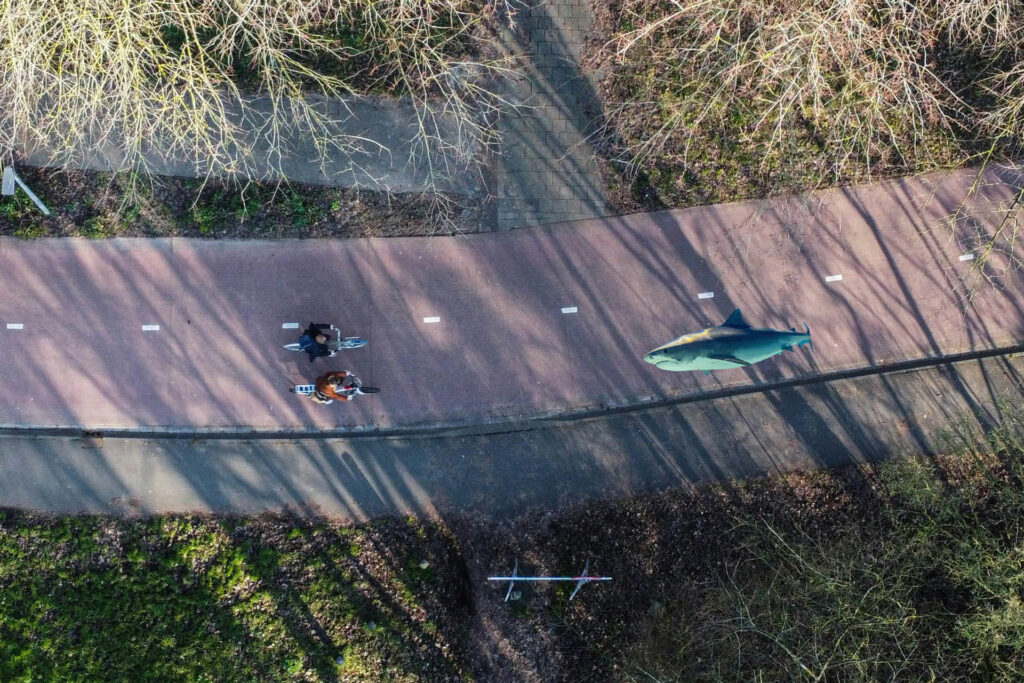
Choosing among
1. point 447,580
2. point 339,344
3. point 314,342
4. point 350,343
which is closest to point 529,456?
point 447,580

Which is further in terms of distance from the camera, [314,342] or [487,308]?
[487,308]

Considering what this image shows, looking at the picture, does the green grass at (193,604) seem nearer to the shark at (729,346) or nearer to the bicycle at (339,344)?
the bicycle at (339,344)

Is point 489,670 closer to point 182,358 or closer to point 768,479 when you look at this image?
point 768,479

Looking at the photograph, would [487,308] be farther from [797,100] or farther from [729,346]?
[797,100]

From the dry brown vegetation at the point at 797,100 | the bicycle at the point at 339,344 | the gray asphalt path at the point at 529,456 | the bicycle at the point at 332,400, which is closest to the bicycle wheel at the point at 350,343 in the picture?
the bicycle at the point at 339,344

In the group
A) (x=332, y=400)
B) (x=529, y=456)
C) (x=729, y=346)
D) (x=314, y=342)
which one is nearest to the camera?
(x=729, y=346)
